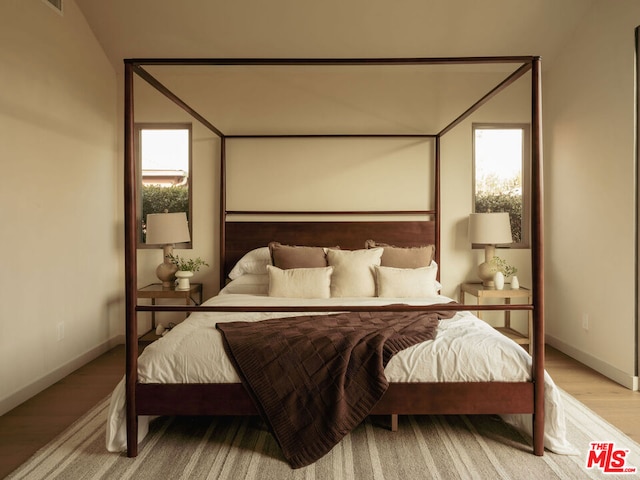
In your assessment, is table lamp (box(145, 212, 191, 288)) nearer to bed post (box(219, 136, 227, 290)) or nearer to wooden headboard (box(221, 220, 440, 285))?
bed post (box(219, 136, 227, 290))

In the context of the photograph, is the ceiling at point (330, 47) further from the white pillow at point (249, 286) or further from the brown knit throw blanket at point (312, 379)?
the brown knit throw blanket at point (312, 379)

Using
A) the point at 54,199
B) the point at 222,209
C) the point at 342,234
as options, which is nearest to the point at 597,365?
the point at 342,234

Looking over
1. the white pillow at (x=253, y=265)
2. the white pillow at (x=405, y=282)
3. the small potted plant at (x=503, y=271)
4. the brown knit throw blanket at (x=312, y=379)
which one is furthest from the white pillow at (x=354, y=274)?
the brown knit throw blanket at (x=312, y=379)

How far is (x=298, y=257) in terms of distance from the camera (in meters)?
3.93

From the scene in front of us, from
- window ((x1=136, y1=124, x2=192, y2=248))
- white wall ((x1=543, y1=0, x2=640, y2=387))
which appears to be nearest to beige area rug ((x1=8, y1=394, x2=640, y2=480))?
white wall ((x1=543, y1=0, x2=640, y2=387))

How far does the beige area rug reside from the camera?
6.99ft

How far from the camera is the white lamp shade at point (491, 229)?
4125mm

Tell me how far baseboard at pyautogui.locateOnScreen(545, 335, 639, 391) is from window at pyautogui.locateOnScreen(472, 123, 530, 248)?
3.59ft

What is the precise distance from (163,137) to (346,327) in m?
2.97

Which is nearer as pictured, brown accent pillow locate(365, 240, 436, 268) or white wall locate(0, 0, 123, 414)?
white wall locate(0, 0, 123, 414)

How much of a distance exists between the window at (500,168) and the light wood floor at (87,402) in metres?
1.50

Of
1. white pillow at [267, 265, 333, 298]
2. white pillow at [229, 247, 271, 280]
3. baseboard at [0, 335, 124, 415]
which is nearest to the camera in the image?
baseboard at [0, 335, 124, 415]

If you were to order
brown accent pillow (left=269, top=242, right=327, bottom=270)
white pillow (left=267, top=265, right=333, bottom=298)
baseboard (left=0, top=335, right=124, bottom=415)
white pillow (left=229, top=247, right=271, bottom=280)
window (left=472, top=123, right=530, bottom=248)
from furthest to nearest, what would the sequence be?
window (left=472, top=123, right=530, bottom=248) < white pillow (left=229, top=247, right=271, bottom=280) < brown accent pillow (left=269, top=242, right=327, bottom=270) < white pillow (left=267, top=265, right=333, bottom=298) < baseboard (left=0, top=335, right=124, bottom=415)

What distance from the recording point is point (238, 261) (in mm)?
4258
